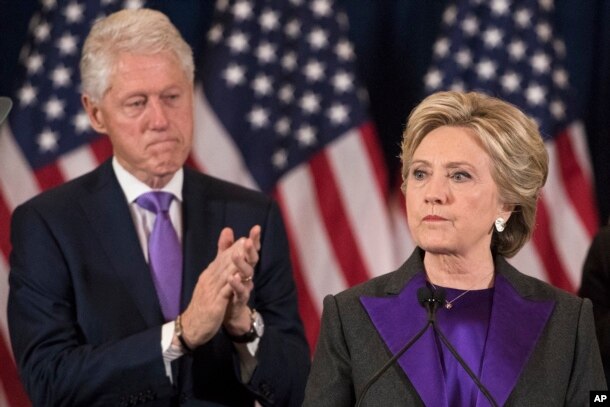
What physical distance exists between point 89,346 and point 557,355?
50.9 inches

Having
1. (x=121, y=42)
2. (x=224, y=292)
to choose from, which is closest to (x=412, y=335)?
(x=224, y=292)

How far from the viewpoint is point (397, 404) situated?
2373mm

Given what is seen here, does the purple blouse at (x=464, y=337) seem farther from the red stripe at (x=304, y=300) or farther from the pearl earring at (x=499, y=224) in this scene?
the red stripe at (x=304, y=300)

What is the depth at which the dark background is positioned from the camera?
4.22 m

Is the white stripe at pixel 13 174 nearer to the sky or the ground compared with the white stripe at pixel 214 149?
nearer to the sky

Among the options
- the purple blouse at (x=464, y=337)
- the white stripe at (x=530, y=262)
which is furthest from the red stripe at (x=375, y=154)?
the purple blouse at (x=464, y=337)

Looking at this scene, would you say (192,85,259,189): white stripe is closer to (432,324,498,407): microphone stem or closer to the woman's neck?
the woman's neck

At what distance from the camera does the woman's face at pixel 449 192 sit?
2496 millimetres

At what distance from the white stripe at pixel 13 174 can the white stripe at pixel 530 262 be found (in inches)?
70.5

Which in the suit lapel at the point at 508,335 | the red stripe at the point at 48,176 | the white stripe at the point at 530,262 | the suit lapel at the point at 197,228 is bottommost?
the white stripe at the point at 530,262

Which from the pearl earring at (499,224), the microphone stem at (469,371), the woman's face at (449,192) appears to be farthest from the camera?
the pearl earring at (499,224)

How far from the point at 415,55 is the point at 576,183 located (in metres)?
0.77

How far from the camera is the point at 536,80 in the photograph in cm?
425

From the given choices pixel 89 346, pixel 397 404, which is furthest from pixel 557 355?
pixel 89 346
